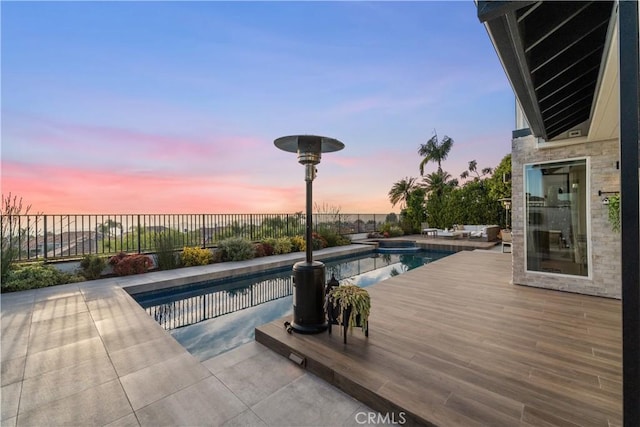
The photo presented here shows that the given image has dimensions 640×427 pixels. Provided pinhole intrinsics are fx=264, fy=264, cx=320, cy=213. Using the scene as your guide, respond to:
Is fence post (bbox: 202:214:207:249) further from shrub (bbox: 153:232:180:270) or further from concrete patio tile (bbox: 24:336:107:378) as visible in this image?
concrete patio tile (bbox: 24:336:107:378)

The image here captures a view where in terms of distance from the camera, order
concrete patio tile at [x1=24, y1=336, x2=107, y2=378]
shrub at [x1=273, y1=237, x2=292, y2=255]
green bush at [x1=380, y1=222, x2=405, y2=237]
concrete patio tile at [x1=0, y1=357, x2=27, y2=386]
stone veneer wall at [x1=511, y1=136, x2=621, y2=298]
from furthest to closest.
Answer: green bush at [x1=380, y1=222, x2=405, y2=237] < shrub at [x1=273, y1=237, x2=292, y2=255] < stone veneer wall at [x1=511, y1=136, x2=621, y2=298] < concrete patio tile at [x1=24, y1=336, x2=107, y2=378] < concrete patio tile at [x1=0, y1=357, x2=27, y2=386]

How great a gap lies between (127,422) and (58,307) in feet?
11.0

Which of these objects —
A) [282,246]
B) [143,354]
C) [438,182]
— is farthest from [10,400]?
[438,182]

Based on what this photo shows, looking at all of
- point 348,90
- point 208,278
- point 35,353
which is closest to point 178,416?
point 35,353

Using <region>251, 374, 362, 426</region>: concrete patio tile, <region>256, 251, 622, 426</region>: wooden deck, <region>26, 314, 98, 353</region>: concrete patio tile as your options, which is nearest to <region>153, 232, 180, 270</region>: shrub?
<region>26, 314, 98, 353</region>: concrete patio tile

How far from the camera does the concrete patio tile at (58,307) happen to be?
3619mm

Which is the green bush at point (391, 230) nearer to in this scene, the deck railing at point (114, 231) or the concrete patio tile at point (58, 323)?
the deck railing at point (114, 231)

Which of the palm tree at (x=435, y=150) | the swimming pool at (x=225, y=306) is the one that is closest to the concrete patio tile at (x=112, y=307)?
the swimming pool at (x=225, y=306)

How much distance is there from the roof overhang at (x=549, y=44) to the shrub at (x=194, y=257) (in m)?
7.08

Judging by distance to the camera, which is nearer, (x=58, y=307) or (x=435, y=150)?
(x=58, y=307)

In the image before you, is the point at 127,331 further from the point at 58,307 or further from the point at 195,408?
the point at 195,408

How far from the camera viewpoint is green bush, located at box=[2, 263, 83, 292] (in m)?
4.66

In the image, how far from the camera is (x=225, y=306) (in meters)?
4.75

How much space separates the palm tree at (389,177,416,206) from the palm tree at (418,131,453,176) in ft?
3.64
